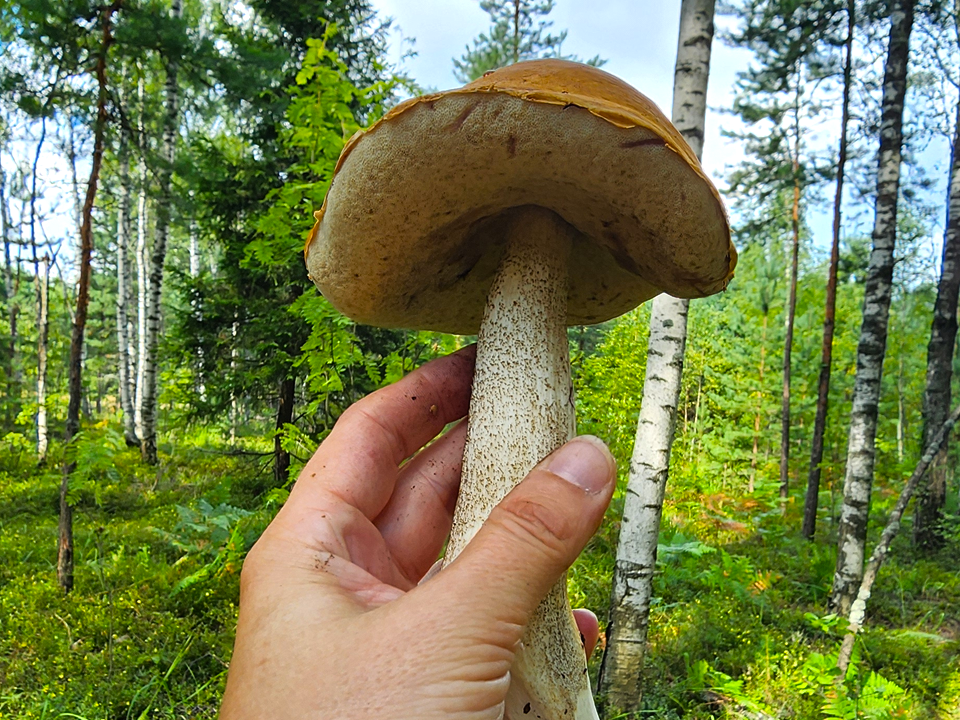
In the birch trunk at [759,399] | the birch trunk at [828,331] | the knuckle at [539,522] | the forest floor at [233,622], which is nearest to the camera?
the knuckle at [539,522]

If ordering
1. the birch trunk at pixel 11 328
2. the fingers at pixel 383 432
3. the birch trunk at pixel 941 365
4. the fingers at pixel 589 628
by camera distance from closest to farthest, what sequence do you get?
1. the fingers at pixel 383 432
2. the fingers at pixel 589 628
3. the birch trunk at pixel 941 365
4. the birch trunk at pixel 11 328

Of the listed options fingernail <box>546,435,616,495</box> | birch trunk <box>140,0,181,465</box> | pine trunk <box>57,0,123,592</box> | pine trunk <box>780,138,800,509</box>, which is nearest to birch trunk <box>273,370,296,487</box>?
pine trunk <box>57,0,123,592</box>

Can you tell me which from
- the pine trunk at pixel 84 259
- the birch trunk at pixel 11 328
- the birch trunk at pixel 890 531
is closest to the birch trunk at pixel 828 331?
the birch trunk at pixel 890 531

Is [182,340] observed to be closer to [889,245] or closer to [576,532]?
[576,532]

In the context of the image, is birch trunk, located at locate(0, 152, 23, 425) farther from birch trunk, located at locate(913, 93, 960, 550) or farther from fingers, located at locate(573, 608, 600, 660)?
birch trunk, located at locate(913, 93, 960, 550)

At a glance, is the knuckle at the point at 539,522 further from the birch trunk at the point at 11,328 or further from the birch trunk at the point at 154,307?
the birch trunk at the point at 11,328

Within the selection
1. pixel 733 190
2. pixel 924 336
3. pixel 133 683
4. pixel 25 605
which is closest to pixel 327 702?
pixel 133 683
